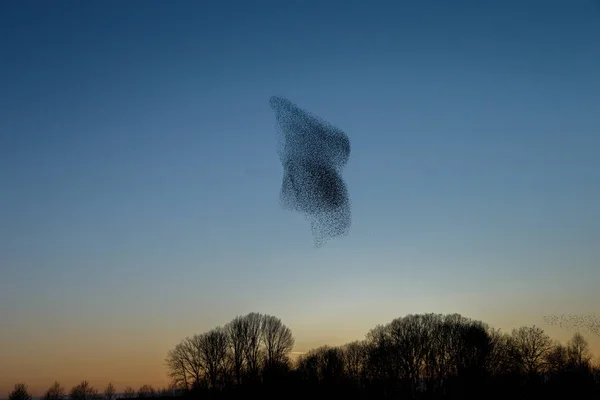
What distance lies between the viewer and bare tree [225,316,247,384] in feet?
363

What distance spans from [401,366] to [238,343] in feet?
104

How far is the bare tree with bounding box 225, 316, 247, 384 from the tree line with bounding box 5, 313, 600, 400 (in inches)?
7.6

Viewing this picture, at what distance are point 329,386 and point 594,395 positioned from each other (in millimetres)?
45634

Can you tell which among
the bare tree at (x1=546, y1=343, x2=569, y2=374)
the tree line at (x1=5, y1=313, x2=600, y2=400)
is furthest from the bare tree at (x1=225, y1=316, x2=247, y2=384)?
the bare tree at (x1=546, y1=343, x2=569, y2=374)

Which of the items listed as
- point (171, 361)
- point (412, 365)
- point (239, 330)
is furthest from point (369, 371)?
point (171, 361)

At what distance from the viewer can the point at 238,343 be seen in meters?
112

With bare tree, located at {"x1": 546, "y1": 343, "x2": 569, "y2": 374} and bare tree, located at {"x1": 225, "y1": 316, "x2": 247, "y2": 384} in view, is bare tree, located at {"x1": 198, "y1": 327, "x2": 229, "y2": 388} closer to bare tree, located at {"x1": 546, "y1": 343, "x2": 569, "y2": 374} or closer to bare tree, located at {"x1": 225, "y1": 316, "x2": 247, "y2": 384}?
bare tree, located at {"x1": 225, "y1": 316, "x2": 247, "y2": 384}

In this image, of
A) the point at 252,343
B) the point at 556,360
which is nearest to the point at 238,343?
the point at 252,343

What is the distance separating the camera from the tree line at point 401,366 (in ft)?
335

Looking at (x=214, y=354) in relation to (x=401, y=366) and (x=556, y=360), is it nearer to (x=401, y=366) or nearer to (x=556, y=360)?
(x=401, y=366)

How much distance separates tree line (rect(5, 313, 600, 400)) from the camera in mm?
102062

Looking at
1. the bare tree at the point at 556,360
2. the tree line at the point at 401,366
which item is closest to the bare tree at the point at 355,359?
the tree line at the point at 401,366

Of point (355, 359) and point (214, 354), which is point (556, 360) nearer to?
point (355, 359)

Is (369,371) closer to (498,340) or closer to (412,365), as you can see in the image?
(412,365)
